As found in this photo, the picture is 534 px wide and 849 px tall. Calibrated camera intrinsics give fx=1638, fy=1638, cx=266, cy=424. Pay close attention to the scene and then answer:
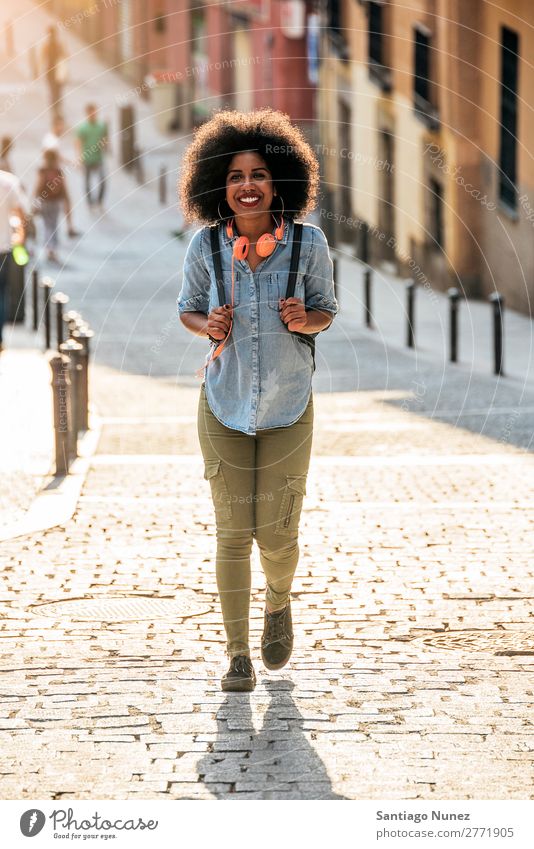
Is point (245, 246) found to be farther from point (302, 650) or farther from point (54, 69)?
point (54, 69)

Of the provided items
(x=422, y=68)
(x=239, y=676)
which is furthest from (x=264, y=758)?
(x=422, y=68)

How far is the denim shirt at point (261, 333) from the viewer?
19.0 feet

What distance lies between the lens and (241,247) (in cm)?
573

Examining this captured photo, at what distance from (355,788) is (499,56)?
60.8ft

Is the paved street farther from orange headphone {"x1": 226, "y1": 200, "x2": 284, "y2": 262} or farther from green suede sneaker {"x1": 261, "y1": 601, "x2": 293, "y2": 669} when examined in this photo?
orange headphone {"x1": 226, "y1": 200, "x2": 284, "y2": 262}

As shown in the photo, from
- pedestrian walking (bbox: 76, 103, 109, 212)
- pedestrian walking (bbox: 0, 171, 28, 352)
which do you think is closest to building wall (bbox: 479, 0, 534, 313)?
pedestrian walking (bbox: 76, 103, 109, 212)

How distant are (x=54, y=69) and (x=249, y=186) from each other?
3559 cm

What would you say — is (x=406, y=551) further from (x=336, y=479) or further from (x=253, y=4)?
(x=253, y=4)

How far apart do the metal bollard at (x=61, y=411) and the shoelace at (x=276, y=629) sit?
13.0ft

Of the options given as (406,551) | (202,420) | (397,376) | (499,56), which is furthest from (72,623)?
(499,56)

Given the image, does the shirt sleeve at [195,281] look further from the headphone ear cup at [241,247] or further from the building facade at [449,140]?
the building facade at [449,140]

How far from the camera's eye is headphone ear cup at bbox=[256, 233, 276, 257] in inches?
226

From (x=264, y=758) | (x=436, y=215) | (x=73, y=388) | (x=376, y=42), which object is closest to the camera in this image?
(x=264, y=758)

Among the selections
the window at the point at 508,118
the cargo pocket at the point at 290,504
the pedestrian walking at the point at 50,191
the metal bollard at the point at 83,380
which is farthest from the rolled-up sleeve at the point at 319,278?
→ the pedestrian walking at the point at 50,191
